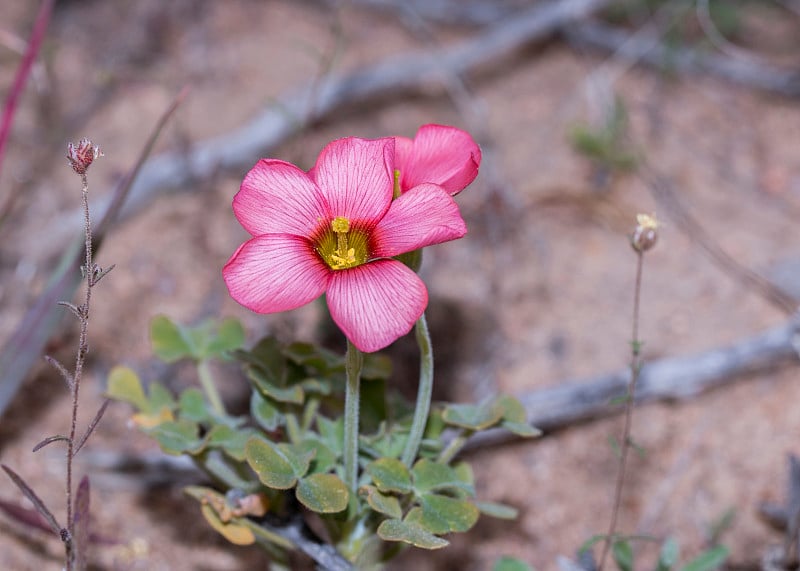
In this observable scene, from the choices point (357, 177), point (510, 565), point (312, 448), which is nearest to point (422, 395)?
point (312, 448)

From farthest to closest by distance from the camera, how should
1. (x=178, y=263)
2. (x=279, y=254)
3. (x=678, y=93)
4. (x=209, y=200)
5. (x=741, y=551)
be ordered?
1. (x=678, y=93)
2. (x=209, y=200)
3. (x=178, y=263)
4. (x=741, y=551)
5. (x=279, y=254)

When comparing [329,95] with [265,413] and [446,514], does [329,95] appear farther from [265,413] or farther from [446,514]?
[446,514]

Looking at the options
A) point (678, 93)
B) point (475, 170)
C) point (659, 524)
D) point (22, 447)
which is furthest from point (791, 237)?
point (22, 447)

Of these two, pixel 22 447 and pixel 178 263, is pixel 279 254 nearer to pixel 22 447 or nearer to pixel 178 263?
pixel 22 447

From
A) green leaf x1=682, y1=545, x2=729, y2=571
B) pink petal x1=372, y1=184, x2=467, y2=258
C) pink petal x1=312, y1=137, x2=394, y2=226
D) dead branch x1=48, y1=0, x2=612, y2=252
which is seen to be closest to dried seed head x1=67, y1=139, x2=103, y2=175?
pink petal x1=312, y1=137, x2=394, y2=226

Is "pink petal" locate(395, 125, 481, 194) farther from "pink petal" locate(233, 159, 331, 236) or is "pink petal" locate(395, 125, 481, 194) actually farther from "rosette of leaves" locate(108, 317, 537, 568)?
"rosette of leaves" locate(108, 317, 537, 568)

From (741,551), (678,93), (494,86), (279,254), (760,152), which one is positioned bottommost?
(741,551)
